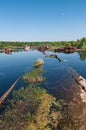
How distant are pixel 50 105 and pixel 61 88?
12.1 m

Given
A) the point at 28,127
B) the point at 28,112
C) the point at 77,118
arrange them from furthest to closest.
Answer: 1. the point at 28,112
2. the point at 77,118
3. the point at 28,127

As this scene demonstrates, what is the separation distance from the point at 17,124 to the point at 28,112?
487 centimetres

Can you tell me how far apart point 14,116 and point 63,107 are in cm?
903

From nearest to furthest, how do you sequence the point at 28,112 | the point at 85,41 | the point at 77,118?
the point at 77,118 → the point at 28,112 → the point at 85,41

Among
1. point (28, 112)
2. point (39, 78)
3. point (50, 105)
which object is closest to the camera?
point (28, 112)

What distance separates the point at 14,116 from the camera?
3422 cm

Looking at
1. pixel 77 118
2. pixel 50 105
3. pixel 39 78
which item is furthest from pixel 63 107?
pixel 39 78

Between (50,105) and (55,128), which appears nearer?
(55,128)

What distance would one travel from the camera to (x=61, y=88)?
5031 cm

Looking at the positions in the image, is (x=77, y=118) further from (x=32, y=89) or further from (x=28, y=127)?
(x=32, y=89)

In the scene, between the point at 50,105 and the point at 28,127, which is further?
the point at 50,105

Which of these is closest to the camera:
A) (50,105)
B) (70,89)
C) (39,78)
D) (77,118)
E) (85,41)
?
(77,118)

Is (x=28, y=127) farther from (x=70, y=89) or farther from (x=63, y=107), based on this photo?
(x=70, y=89)

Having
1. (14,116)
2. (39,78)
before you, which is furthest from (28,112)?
(39,78)
